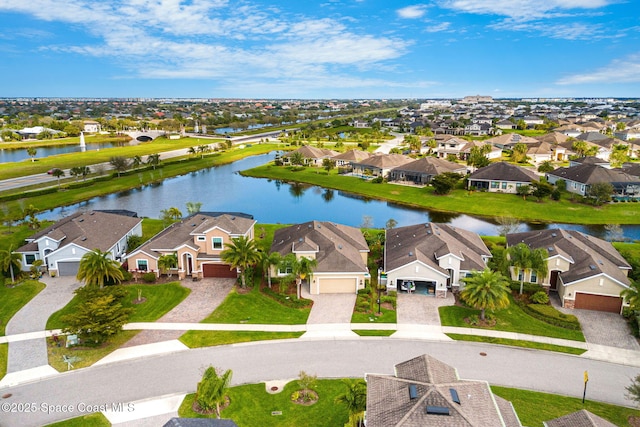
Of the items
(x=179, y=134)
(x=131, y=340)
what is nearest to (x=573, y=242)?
(x=131, y=340)

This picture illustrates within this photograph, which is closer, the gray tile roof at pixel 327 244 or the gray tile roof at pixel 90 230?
the gray tile roof at pixel 327 244

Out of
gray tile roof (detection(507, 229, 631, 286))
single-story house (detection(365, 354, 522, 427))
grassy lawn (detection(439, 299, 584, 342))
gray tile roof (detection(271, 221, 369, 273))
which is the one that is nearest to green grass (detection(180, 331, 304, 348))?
gray tile roof (detection(271, 221, 369, 273))

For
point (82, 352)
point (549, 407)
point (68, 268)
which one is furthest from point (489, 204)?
point (82, 352)

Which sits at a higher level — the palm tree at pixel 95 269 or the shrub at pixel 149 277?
the palm tree at pixel 95 269

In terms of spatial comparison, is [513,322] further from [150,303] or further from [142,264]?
[142,264]

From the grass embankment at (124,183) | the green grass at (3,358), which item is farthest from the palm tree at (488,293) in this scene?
the grass embankment at (124,183)

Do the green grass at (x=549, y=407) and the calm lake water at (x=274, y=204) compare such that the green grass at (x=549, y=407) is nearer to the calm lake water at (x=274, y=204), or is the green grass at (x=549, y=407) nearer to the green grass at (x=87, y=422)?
the green grass at (x=87, y=422)

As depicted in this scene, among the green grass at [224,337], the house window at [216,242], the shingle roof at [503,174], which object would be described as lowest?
the green grass at [224,337]
